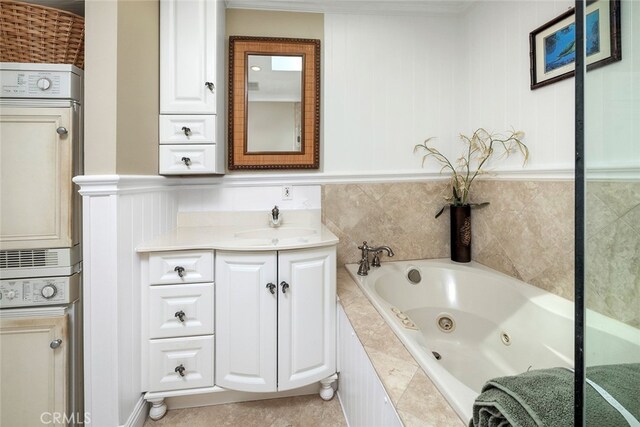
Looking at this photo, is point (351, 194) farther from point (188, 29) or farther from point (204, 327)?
point (188, 29)

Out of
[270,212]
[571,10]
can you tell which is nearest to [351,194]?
[270,212]

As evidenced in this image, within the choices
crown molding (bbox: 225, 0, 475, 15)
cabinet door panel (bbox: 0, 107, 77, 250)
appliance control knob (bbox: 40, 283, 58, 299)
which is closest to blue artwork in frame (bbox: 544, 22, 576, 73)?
crown molding (bbox: 225, 0, 475, 15)

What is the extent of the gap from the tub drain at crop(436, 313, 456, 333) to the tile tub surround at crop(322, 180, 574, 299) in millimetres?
437

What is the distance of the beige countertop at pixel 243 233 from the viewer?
1314 mm

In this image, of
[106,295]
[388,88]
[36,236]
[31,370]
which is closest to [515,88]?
[388,88]

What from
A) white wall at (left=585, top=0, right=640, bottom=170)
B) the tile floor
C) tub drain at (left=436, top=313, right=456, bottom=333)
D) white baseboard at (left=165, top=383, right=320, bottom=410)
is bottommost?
the tile floor

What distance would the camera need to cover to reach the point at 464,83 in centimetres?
205

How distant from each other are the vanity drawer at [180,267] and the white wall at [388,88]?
1.02m

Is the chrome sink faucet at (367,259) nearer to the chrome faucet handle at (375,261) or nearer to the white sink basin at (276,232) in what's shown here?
the chrome faucet handle at (375,261)

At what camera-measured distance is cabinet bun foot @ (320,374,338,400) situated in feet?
4.83

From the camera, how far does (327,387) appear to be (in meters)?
1.49

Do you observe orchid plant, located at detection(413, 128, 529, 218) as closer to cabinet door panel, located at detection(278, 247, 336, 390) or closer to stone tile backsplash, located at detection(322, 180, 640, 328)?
stone tile backsplash, located at detection(322, 180, 640, 328)

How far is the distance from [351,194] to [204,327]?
1200 millimetres

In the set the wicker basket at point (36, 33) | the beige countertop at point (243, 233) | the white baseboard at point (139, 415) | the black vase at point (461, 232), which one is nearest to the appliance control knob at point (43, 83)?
the wicker basket at point (36, 33)
